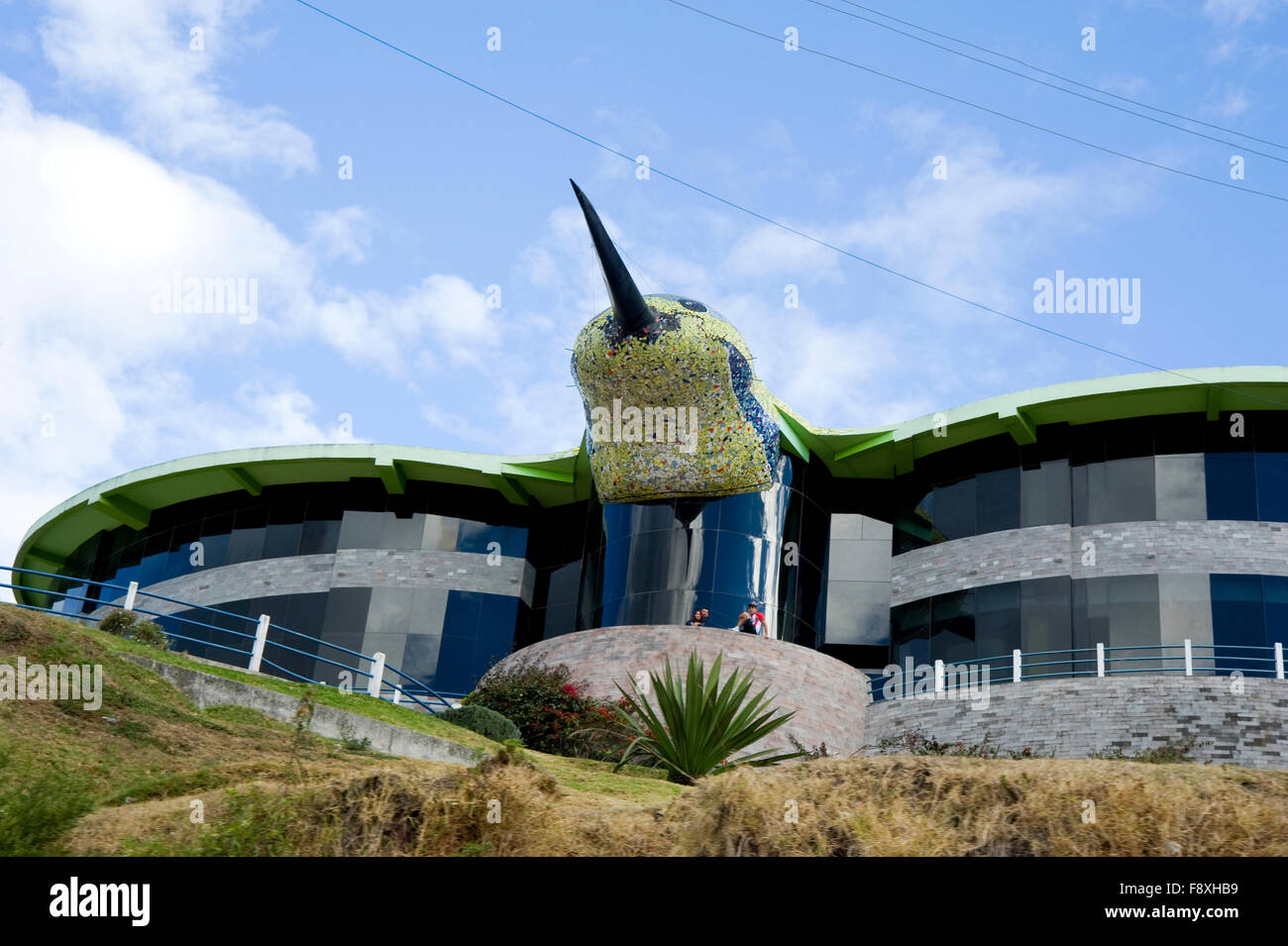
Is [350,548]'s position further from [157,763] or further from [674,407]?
[157,763]

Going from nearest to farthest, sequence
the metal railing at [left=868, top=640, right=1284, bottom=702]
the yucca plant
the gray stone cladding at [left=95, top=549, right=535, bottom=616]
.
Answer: the yucca plant
the metal railing at [left=868, top=640, right=1284, bottom=702]
the gray stone cladding at [left=95, top=549, right=535, bottom=616]

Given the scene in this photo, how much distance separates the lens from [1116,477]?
28.3 m

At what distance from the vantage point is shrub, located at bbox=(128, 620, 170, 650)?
20.5 m

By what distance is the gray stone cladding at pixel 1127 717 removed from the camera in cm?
2138

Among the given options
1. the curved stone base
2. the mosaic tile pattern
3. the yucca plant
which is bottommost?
the yucca plant

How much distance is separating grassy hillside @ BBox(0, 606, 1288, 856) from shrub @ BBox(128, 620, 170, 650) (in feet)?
32.1

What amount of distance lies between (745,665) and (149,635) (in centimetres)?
985

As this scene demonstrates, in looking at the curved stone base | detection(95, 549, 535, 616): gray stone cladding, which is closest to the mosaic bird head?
the curved stone base

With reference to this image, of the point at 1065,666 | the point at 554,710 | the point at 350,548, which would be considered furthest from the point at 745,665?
the point at 350,548

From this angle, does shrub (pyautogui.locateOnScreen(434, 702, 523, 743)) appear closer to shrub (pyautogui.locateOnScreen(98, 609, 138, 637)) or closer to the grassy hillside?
shrub (pyautogui.locateOnScreen(98, 609, 138, 637))

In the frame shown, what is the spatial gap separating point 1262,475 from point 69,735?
23.3 metres

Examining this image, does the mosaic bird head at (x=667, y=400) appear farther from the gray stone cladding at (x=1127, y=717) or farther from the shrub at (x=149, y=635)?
the shrub at (x=149, y=635)

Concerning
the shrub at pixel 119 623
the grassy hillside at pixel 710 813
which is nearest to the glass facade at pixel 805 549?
the shrub at pixel 119 623

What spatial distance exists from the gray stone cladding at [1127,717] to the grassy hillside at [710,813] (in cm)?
1189
